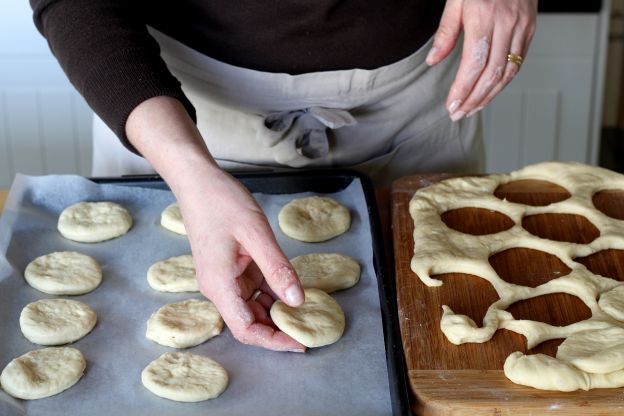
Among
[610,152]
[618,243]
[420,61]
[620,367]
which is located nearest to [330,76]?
[420,61]

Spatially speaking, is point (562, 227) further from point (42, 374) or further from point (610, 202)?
point (42, 374)

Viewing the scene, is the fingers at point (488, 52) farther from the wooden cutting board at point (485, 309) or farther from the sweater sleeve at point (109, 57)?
the sweater sleeve at point (109, 57)

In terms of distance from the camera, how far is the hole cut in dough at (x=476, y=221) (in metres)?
1.29

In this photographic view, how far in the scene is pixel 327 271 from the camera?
122cm

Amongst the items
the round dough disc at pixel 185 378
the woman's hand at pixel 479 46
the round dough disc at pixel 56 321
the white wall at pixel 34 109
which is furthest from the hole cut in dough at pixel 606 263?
the white wall at pixel 34 109

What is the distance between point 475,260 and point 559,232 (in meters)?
0.19

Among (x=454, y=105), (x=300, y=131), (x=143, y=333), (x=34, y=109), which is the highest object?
(x=454, y=105)

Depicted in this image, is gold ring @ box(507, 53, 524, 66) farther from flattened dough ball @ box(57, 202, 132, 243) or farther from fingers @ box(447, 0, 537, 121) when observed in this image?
flattened dough ball @ box(57, 202, 132, 243)

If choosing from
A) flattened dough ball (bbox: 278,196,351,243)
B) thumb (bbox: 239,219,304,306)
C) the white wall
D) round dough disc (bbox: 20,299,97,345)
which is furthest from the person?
the white wall

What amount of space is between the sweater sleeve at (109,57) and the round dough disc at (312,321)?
30 cm

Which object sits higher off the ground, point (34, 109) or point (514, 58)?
point (514, 58)

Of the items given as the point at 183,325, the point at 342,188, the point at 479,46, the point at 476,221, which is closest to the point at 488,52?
the point at 479,46

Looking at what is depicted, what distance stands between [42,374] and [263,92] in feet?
1.98

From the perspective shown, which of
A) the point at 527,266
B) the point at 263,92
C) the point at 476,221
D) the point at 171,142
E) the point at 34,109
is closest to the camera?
the point at 171,142
